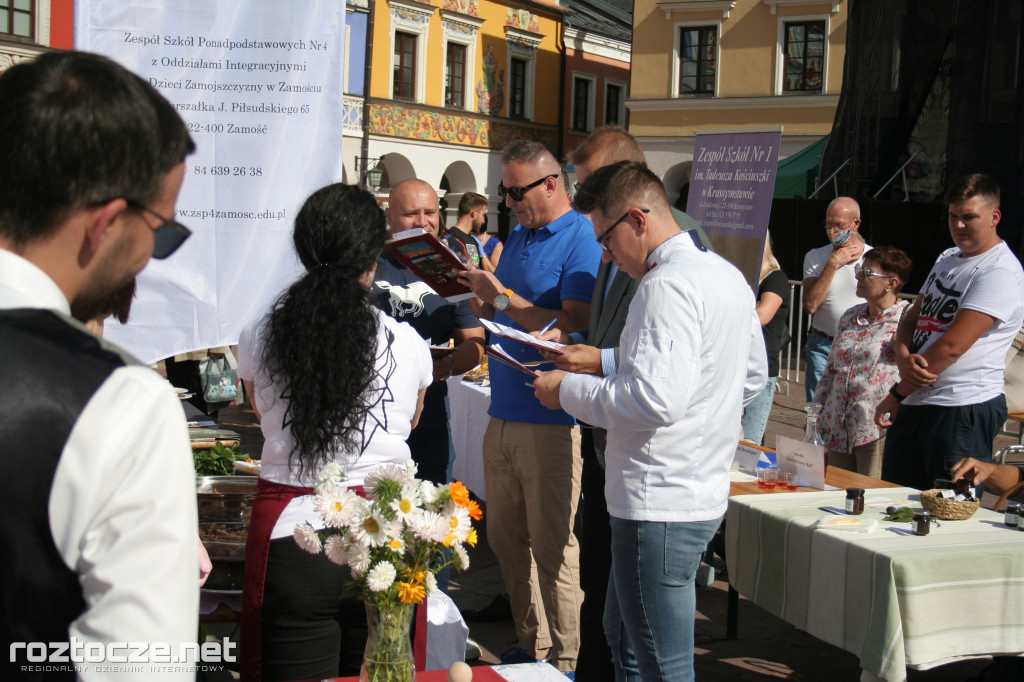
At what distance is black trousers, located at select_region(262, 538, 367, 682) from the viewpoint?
82.6 inches

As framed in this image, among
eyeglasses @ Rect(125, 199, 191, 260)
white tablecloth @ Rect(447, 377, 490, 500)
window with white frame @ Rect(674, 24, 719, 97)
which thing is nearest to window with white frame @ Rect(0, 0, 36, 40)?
window with white frame @ Rect(674, 24, 719, 97)

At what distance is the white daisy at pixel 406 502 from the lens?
5.89 ft

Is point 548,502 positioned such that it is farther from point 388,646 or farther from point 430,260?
point 388,646

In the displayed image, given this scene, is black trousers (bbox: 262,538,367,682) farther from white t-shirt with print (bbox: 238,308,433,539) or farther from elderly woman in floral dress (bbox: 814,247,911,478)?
elderly woman in floral dress (bbox: 814,247,911,478)

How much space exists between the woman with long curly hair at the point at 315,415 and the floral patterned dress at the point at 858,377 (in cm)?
291

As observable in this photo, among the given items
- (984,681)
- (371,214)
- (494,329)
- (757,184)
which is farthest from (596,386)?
(757,184)

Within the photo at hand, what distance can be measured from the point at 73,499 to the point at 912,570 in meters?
2.37

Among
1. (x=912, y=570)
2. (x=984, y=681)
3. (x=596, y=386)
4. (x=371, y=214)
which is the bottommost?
(x=984, y=681)

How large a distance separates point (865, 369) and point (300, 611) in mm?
3231

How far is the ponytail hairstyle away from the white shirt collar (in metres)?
1.18

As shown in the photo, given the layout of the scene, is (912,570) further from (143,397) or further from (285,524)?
(143,397)

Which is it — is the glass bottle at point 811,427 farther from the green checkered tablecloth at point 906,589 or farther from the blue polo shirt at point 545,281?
the blue polo shirt at point 545,281

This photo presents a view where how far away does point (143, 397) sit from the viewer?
88 centimetres

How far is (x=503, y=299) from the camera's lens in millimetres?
3375
